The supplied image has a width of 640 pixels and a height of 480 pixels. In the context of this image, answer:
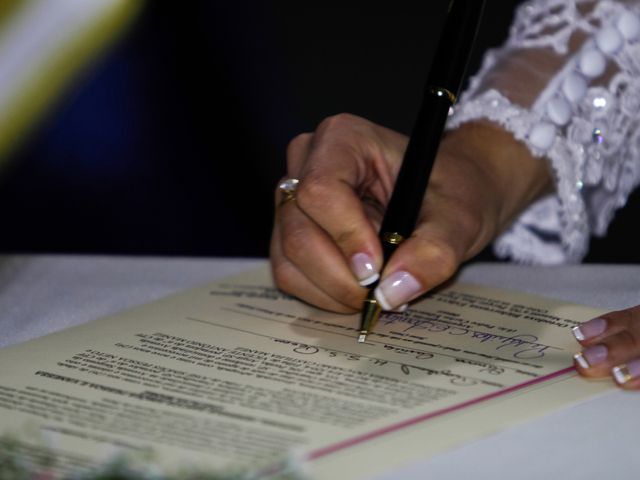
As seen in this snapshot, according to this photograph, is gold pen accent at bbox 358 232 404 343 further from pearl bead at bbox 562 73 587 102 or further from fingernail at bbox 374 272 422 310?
pearl bead at bbox 562 73 587 102

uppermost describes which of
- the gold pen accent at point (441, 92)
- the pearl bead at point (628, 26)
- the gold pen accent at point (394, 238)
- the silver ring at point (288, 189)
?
the pearl bead at point (628, 26)

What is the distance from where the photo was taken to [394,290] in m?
0.48

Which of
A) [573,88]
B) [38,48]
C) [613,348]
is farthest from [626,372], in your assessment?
[38,48]

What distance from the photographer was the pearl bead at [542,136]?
68 cm

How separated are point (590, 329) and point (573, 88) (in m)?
0.30

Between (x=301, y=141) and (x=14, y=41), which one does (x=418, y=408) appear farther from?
(x=14, y=41)

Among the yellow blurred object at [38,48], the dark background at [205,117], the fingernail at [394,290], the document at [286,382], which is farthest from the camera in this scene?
the yellow blurred object at [38,48]

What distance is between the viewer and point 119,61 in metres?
1.14

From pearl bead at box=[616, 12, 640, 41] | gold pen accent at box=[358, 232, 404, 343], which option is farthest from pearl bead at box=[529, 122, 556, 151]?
gold pen accent at box=[358, 232, 404, 343]

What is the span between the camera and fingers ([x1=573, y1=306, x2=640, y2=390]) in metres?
0.41

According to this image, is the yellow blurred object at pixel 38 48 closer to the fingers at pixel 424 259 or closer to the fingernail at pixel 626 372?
the fingers at pixel 424 259

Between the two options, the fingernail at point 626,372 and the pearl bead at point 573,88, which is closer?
the fingernail at point 626,372

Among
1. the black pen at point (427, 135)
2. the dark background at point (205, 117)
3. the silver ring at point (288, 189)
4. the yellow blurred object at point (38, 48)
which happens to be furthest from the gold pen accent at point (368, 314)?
the yellow blurred object at point (38, 48)

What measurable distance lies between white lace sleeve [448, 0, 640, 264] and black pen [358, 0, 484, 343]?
139mm
